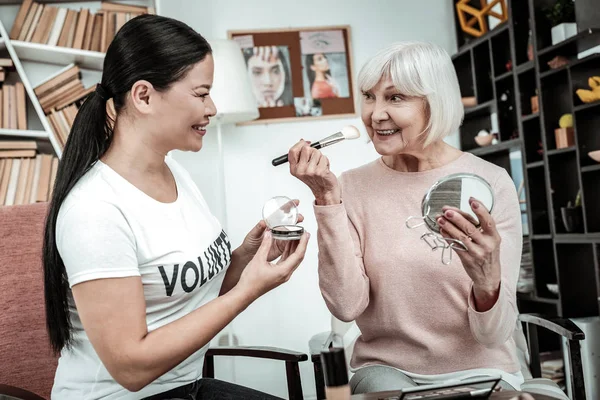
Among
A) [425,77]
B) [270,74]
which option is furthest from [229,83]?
[425,77]

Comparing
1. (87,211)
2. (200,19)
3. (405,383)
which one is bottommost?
(405,383)

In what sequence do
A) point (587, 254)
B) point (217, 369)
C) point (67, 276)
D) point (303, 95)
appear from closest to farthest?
point (67, 276)
point (587, 254)
point (217, 369)
point (303, 95)

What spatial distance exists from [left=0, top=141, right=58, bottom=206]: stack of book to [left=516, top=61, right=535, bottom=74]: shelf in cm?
230

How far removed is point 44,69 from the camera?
3486 millimetres

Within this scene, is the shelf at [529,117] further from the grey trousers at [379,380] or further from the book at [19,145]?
the book at [19,145]

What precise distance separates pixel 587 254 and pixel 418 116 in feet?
6.18

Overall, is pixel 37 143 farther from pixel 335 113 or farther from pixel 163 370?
pixel 163 370

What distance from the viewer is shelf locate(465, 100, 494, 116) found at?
3.78 m

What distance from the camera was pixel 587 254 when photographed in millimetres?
3258

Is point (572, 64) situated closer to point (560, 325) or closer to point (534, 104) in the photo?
point (534, 104)

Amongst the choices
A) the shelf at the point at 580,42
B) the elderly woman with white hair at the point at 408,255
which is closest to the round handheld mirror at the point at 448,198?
the elderly woman with white hair at the point at 408,255

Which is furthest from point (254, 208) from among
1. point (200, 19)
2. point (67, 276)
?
point (67, 276)

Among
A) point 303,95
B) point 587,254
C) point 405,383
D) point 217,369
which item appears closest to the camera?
point 405,383

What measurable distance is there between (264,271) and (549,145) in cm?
231
